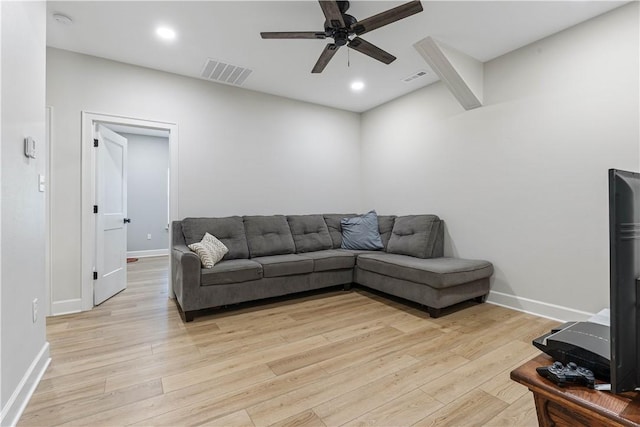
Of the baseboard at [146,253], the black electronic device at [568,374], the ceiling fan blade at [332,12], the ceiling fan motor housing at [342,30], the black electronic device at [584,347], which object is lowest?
the baseboard at [146,253]

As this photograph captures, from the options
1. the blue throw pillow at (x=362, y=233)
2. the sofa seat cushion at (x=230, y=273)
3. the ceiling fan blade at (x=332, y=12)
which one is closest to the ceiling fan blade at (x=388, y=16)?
the ceiling fan blade at (x=332, y=12)

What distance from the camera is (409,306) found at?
3.38 meters

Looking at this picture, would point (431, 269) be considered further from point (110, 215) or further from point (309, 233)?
point (110, 215)

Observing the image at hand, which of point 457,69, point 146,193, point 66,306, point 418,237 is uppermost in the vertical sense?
point 457,69

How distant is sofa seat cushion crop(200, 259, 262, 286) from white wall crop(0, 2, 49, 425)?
1204mm

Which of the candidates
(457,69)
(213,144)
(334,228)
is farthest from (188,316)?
(457,69)

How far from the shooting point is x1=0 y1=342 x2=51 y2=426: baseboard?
148 centimetres

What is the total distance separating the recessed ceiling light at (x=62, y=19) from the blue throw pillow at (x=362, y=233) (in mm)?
3619

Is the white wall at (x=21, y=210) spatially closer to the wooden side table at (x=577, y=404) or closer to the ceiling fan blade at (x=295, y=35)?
the ceiling fan blade at (x=295, y=35)

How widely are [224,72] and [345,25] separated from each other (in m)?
1.88

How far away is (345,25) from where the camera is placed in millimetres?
2348

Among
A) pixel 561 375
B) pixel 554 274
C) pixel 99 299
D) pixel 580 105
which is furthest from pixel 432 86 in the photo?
pixel 99 299

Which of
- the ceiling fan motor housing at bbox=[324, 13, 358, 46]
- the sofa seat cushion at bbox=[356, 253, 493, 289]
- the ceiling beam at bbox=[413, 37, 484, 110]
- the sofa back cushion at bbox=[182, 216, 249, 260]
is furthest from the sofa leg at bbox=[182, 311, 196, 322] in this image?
the ceiling beam at bbox=[413, 37, 484, 110]

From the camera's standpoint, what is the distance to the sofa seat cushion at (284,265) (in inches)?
132
